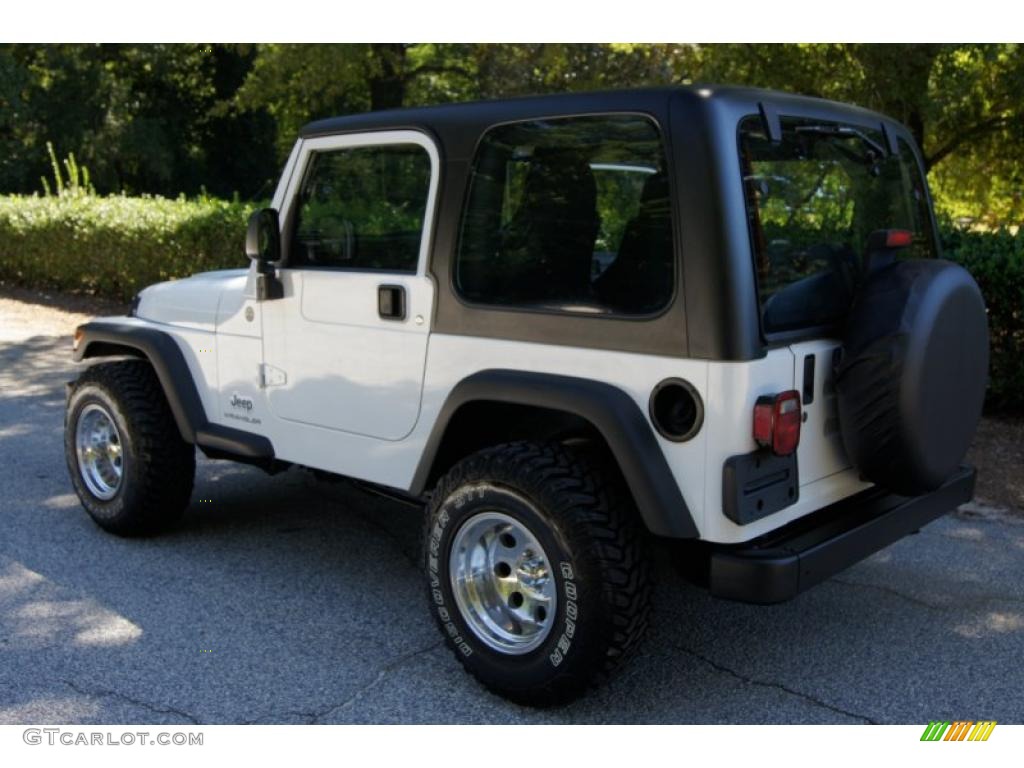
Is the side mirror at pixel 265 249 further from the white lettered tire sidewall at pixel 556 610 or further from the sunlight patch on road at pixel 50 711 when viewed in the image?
the sunlight patch on road at pixel 50 711

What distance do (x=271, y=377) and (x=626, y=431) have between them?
180 centimetres

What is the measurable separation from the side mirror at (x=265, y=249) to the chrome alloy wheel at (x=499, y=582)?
140cm

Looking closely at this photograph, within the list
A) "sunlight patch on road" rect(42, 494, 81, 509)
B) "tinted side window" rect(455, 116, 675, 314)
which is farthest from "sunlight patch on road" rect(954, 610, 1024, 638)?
"sunlight patch on road" rect(42, 494, 81, 509)

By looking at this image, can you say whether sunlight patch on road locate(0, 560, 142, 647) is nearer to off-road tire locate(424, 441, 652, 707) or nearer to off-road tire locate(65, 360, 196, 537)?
off-road tire locate(65, 360, 196, 537)

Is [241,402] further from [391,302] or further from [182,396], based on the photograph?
[391,302]

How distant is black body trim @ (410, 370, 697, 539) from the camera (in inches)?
117

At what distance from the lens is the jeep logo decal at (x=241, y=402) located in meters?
4.34

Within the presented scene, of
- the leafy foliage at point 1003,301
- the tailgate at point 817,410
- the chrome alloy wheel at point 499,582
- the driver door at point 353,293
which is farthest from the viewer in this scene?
the leafy foliage at point 1003,301

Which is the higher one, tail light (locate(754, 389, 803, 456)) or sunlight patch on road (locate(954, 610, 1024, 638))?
tail light (locate(754, 389, 803, 456))

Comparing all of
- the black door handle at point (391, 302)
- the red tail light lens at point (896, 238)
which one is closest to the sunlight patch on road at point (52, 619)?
the black door handle at point (391, 302)

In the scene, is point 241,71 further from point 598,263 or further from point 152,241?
point 598,263

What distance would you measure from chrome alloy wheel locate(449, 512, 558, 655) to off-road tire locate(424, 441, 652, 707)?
0.17 feet

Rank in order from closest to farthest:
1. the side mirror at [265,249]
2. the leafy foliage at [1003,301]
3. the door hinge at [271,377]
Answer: the side mirror at [265,249] < the door hinge at [271,377] < the leafy foliage at [1003,301]

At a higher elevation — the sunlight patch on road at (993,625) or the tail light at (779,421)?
the tail light at (779,421)
